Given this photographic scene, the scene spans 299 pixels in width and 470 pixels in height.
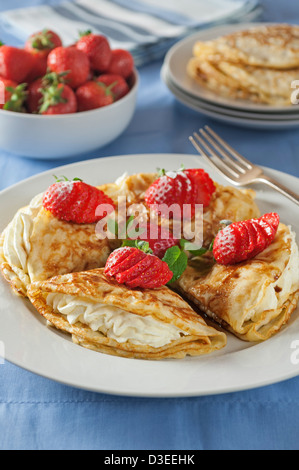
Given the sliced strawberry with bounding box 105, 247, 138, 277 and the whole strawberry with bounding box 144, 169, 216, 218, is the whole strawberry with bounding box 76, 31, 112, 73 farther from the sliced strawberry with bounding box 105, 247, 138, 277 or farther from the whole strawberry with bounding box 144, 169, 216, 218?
the sliced strawberry with bounding box 105, 247, 138, 277

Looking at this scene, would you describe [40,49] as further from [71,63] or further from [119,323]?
[119,323]

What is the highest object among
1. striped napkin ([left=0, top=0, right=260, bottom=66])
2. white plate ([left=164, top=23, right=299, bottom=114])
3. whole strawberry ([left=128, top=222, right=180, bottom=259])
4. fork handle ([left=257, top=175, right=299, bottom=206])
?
whole strawberry ([left=128, top=222, right=180, bottom=259])

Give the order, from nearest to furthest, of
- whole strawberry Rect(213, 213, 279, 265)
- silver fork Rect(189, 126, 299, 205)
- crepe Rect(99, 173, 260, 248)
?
whole strawberry Rect(213, 213, 279, 265), crepe Rect(99, 173, 260, 248), silver fork Rect(189, 126, 299, 205)

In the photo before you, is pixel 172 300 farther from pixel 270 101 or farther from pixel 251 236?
pixel 270 101

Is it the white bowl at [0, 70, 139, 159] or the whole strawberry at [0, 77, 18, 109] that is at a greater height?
the whole strawberry at [0, 77, 18, 109]

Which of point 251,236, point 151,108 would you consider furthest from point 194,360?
point 151,108

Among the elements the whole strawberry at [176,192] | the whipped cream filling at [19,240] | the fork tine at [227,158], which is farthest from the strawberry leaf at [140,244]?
the fork tine at [227,158]

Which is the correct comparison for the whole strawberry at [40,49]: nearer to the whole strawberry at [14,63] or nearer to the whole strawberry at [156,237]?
the whole strawberry at [14,63]

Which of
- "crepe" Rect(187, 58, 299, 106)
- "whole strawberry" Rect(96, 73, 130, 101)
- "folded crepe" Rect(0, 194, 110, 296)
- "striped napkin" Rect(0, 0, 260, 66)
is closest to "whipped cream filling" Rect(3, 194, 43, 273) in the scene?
"folded crepe" Rect(0, 194, 110, 296)
